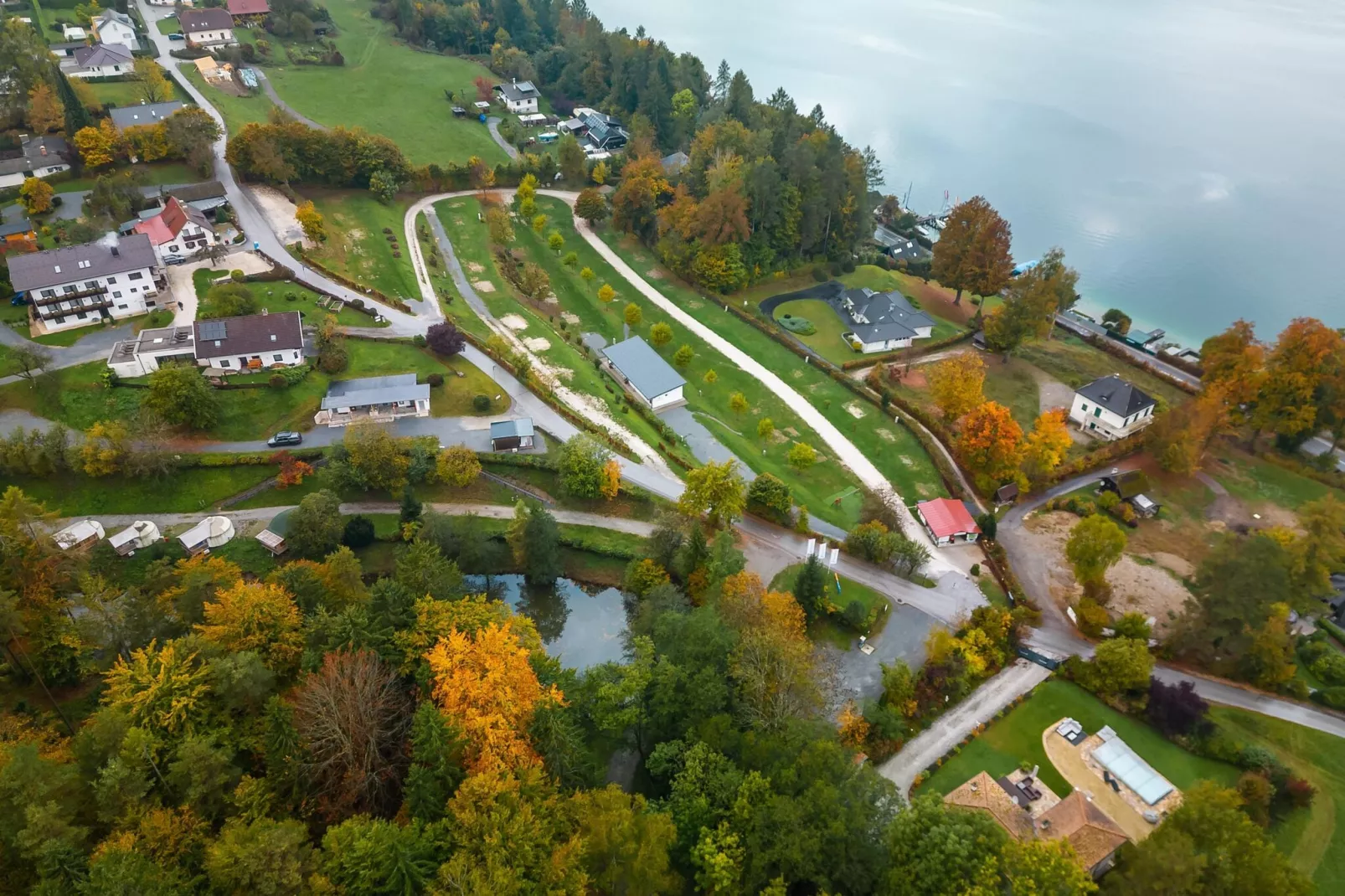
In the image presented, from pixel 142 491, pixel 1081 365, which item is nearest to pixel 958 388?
pixel 1081 365

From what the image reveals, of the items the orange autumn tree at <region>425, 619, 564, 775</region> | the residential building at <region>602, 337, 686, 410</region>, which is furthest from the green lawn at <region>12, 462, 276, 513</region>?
the residential building at <region>602, 337, 686, 410</region>

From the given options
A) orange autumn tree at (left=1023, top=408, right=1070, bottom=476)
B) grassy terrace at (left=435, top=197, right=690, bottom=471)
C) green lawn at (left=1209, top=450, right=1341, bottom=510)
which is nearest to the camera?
orange autumn tree at (left=1023, top=408, right=1070, bottom=476)

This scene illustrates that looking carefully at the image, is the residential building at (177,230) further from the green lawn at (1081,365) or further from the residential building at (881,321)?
the green lawn at (1081,365)

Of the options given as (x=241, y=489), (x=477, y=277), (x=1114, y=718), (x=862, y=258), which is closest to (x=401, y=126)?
(x=477, y=277)

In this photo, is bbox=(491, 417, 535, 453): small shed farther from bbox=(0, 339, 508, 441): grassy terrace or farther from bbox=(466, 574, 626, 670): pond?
bbox=(466, 574, 626, 670): pond

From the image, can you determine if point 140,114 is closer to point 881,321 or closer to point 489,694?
point 881,321

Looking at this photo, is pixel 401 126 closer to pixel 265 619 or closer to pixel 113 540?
pixel 113 540
